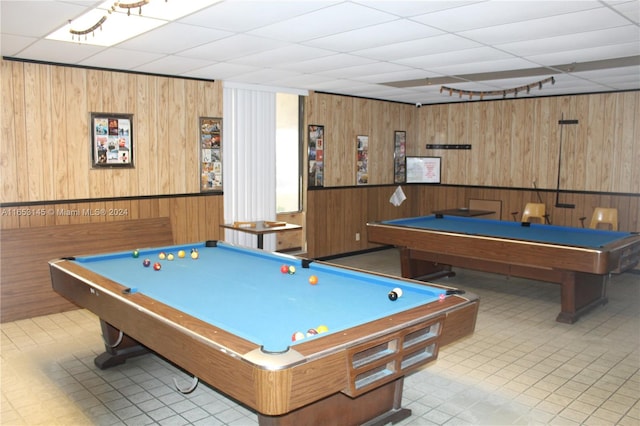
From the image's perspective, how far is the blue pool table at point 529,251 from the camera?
4.91 meters

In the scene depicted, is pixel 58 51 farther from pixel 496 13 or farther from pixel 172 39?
pixel 496 13

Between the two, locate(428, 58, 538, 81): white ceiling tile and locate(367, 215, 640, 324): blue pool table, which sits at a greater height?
locate(428, 58, 538, 81): white ceiling tile

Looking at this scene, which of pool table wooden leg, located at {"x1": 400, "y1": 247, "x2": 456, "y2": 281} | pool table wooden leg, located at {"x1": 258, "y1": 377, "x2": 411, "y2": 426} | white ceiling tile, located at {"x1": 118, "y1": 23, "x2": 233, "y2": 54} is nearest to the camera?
pool table wooden leg, located at {"x1": 258, "y1": 377, "x2": 411, "y2": 426}

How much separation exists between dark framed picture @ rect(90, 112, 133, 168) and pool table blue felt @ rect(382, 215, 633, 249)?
10.6 ft

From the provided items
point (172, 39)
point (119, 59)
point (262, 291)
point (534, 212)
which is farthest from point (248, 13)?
point (534, 212)

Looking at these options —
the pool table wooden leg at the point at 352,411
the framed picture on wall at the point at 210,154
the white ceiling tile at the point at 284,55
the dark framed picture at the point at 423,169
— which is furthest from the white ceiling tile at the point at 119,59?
the dark framed picture at the point at 423,169

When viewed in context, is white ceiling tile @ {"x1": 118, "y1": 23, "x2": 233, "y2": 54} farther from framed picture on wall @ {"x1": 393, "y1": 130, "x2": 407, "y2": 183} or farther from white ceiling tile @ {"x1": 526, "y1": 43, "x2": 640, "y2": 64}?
framed picture on wall @ {"x1": 393, "y1": 130, "x2": 407, "y2": 183}

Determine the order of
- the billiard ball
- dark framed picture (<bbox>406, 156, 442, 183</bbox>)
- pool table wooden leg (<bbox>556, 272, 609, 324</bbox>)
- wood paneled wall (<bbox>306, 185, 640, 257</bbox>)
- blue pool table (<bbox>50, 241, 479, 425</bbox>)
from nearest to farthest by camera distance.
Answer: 1. blue pool table (<bbox>50, 241, 479, 425</bbox>)
2. the billiard ball
3. pool table wooden leg (<bbox>556, 272, 609, 324</bbox>)
4. wood paneled wall (<bbox>306, 185, 640, 257</bbox>)
5. dark framed picture (<bbox>406, 156, 442, 183</bbox>)

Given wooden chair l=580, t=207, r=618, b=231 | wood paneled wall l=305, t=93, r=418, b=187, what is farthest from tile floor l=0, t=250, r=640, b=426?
wood paneled wall l=305, t=93, r=418, b=187

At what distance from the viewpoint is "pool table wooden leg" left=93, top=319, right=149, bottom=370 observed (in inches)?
156

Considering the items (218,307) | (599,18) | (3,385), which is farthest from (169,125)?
(599,18)

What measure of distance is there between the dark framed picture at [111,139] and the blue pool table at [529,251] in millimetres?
3049

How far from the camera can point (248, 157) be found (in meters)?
7.13

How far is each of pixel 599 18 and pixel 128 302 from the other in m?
3.70
